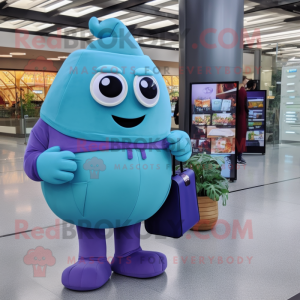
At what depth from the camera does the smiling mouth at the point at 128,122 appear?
6.99 ft

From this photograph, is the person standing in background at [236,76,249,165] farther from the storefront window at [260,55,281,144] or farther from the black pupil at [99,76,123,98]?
the black pupil at [99,76,123,98]

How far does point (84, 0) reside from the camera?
8469 millimetres

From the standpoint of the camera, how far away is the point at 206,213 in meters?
3.29

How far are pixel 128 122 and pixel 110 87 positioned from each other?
230 millimetres

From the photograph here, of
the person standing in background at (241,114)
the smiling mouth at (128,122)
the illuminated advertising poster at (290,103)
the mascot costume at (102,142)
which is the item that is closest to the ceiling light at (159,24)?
the illuminated advertising poster at (290,103)

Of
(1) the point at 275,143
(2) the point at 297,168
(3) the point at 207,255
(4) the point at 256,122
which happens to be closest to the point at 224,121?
(2) the point at 297,168

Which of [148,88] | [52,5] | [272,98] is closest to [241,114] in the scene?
[272,98]

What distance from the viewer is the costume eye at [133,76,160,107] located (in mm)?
2113

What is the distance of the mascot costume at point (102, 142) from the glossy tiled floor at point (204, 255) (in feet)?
0.92

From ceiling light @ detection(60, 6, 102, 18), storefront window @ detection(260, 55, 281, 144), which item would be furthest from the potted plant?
storefront window @ detection(260, 55, 281, 144)

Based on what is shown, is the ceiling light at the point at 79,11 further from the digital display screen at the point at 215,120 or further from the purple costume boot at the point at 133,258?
the purple costume boot at the point at 133,258

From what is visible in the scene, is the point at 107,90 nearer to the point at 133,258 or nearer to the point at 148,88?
the point at 148,88

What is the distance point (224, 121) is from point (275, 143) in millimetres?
5739

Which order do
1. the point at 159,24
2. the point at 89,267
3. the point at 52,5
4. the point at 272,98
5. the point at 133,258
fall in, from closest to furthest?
1. the point at 89,267
2. the point at 133,258
3. the point at 52,5
4. the point at 272,98
5. the point at 159,24
